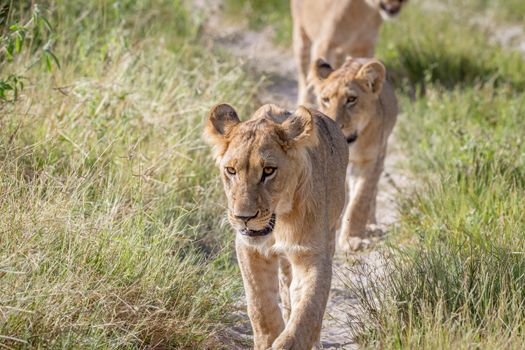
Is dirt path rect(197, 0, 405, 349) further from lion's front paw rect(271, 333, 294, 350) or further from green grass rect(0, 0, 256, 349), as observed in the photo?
lion's front paw rect(271, 333, 294, 350)

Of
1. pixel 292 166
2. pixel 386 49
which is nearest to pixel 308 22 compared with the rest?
pixel 386 49

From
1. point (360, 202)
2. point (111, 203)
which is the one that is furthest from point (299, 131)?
point (360, 202)

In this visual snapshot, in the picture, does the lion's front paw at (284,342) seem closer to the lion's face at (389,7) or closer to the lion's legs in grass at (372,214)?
the lion's legs in grass at (372,214)

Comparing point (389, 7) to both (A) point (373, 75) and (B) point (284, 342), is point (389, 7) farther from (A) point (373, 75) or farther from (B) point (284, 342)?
(B) point (284, 342)

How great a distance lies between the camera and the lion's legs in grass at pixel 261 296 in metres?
4.47

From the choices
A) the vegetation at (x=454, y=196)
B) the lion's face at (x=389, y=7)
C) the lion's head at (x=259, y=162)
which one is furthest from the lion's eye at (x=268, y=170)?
the lion's face at (x=389, y=7)

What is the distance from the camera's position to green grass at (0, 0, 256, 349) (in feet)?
14.1

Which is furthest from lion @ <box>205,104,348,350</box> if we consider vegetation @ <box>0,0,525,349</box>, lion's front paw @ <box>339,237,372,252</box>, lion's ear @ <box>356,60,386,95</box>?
lion's ear @ <box>356,60,386,95</box>

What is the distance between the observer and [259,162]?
164 inches

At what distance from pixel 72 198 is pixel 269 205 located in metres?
1.28

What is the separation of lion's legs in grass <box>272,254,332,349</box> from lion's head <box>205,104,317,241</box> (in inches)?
10.2

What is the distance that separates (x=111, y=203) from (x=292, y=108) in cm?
429

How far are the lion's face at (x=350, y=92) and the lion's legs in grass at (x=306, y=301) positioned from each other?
213 centimetres

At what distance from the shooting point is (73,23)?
7.97 metres
